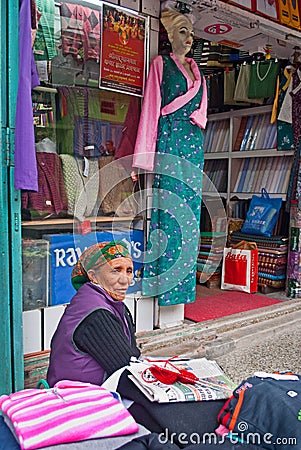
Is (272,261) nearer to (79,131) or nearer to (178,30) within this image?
(178,30)

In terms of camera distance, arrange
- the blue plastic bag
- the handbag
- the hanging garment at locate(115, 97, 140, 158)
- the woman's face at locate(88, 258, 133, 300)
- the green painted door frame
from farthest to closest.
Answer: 1. the blue plastic bag
2. the handbag
3. the hanging garment at locate(115, 97, 140, 158)
4. the green painted door frame
5. the woman's face at locate(88, 258, 133, 300)

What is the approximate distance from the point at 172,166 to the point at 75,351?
1.52m

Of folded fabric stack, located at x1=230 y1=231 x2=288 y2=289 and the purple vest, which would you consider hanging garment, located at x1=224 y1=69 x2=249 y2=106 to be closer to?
folded fabric stack, located at x1=230 y1=231 x2=288 y2=289

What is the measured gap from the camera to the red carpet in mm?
3336

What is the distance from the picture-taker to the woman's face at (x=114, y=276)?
68.6 inches

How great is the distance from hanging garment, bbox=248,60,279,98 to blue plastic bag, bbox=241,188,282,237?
0.88m

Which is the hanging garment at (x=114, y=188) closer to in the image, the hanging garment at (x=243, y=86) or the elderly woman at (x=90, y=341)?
the elderly woman at (x=90, y=341)

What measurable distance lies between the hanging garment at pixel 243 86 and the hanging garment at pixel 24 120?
8.92 ft

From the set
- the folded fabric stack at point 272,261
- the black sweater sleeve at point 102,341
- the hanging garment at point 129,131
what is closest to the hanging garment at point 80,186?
the hanging garment at point 129,131

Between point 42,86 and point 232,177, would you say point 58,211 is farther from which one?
point 232,177

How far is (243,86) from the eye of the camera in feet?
14.2

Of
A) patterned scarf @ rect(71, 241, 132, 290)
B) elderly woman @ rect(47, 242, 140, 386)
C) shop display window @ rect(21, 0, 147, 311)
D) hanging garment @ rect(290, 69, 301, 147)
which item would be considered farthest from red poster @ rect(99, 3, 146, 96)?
hanging garment @ rect(290, 69, 301, 147)

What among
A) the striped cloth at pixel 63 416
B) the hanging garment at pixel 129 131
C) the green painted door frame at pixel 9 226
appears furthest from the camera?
the hanging garment at pixel 129 131

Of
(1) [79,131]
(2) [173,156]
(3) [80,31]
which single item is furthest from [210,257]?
(3) [80,31]
